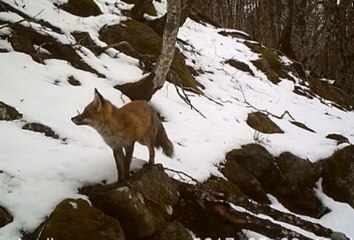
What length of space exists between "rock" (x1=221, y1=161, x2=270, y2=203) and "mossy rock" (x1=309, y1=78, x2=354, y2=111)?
27.2 feet

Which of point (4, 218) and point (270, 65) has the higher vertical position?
point (270, 65)

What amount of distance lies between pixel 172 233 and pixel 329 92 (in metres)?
11.3

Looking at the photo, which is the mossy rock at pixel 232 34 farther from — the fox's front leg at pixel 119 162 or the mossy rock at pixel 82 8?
the fox's front leg at pixel 119 162

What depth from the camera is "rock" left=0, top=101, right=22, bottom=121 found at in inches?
197

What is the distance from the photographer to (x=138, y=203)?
13.4 ft

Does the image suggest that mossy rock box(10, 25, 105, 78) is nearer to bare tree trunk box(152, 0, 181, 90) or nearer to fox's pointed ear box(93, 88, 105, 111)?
bare tree trunk box(152, 0, 181, 90)

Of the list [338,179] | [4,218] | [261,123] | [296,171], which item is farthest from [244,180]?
[4,218]

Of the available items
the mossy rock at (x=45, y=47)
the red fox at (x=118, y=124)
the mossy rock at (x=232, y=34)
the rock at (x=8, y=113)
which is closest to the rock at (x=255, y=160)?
the red fox at (x=118, y=124)

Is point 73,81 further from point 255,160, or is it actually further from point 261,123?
point 261,123

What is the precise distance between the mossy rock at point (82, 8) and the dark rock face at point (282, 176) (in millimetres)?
5030

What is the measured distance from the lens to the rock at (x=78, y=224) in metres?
3.47

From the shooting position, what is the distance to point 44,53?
707 centimetres

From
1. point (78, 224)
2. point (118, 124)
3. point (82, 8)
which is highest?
point (82, 8)

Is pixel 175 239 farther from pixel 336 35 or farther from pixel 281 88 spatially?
pixel 281 88
